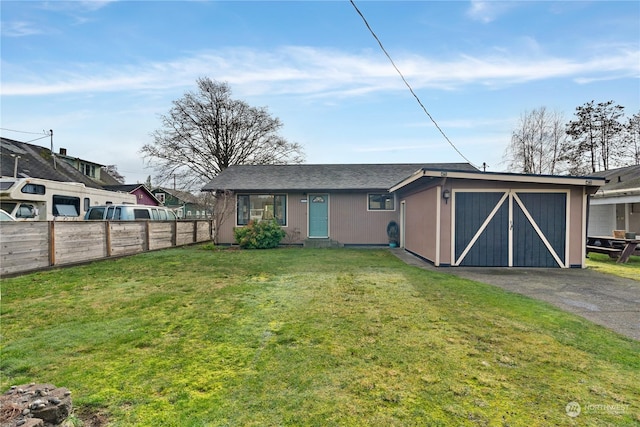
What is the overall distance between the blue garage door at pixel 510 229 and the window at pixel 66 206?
12.9 m

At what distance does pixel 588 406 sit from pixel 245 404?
2238 mm

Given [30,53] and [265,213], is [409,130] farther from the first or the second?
[30,53]

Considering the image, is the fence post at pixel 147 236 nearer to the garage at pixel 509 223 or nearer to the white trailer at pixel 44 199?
the white trailer at pixel 44 199

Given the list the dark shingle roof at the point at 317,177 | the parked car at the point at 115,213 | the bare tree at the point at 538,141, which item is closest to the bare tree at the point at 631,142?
the bare tree at the point at 538,141

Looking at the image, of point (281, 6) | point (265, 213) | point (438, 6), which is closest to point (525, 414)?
point (281, 6)

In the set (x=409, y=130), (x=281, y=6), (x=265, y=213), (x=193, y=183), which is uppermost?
(x=281, y=6)

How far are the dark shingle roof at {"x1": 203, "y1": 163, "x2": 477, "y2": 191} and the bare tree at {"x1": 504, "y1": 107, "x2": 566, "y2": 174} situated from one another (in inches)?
375

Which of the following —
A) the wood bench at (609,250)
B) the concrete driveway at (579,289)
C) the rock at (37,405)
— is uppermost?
the rock at (37,405)

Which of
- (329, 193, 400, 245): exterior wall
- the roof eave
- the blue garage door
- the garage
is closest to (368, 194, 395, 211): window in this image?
(329, 193, 400, 245): exterior wall

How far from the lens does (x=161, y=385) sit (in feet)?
8.01

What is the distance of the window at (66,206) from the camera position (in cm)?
1132

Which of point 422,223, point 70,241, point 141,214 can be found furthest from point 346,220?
point 70,241

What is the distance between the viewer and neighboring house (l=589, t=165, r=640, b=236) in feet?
36.8

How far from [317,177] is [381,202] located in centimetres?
289
